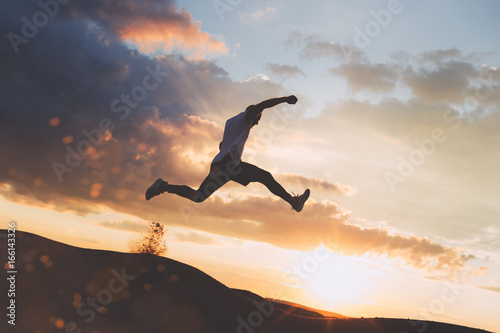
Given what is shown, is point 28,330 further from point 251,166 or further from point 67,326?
point 251,166

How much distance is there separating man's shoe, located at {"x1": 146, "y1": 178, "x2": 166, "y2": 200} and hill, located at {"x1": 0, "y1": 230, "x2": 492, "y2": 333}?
3177 mm

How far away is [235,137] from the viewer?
24.1 feet

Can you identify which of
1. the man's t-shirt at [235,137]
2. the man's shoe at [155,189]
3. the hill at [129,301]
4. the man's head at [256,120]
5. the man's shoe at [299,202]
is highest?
the man's head at [256,120]

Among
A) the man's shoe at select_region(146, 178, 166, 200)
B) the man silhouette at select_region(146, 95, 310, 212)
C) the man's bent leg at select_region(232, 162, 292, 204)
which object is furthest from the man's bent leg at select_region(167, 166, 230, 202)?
the man's shoe at select_region(146, 178, 166, 200)

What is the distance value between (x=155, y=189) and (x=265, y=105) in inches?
136

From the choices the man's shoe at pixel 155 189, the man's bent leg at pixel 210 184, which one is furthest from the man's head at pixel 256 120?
the man's shoe at pixel 155 189

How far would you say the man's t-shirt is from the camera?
7211 millimetres

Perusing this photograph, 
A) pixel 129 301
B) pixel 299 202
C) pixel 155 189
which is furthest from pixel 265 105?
pixel 129 301

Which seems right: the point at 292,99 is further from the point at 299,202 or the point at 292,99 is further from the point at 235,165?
the point at 299,202

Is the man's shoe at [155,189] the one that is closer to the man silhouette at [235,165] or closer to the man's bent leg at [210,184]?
the man silhouette at [235,165]

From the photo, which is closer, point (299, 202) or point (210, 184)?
point (210, 184)

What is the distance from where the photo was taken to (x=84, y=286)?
31.7 ft

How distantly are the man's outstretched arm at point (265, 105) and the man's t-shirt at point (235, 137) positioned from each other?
0.66 ft

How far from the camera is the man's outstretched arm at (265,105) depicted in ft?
21.7
